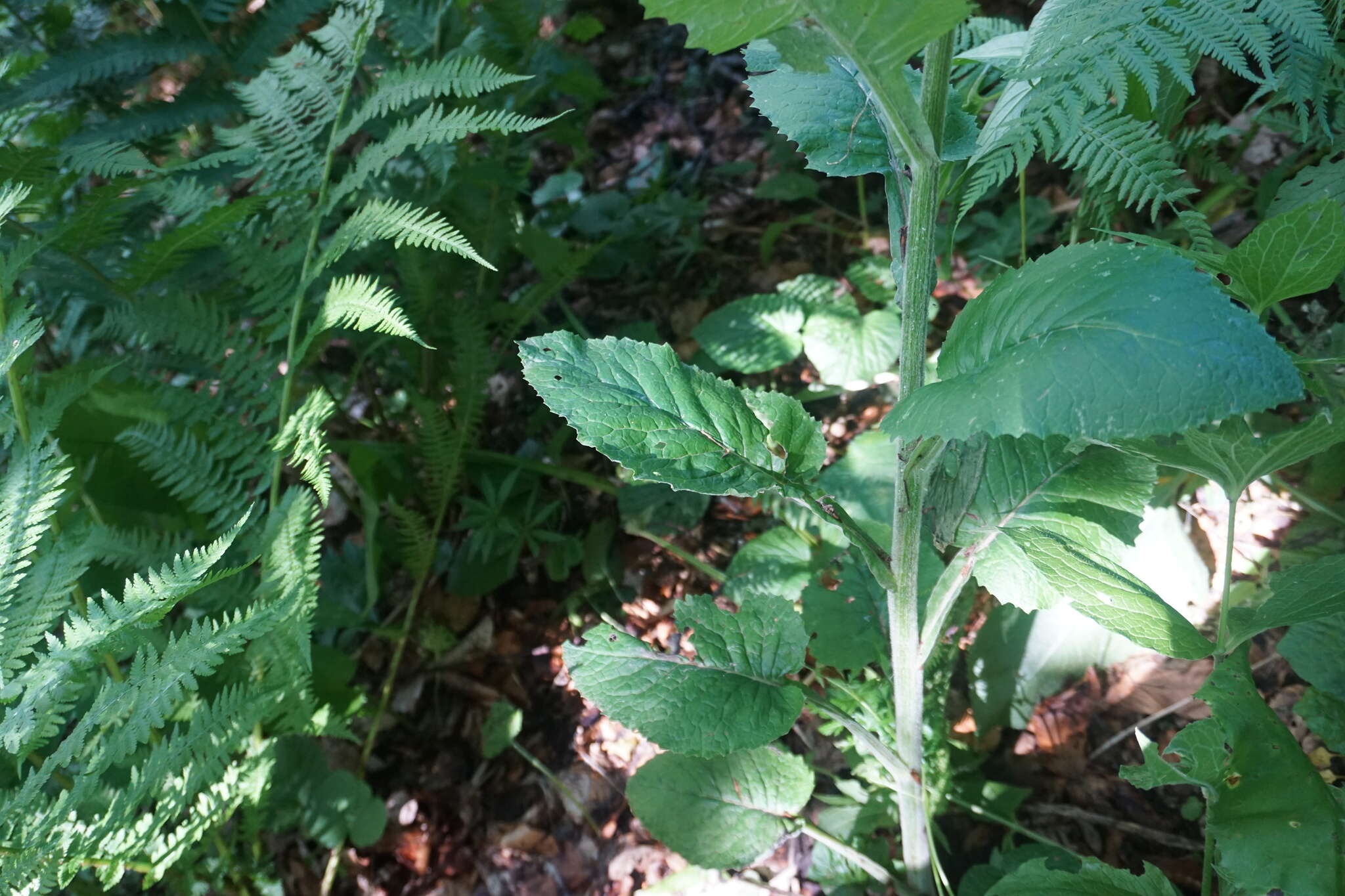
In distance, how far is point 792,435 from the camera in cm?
99

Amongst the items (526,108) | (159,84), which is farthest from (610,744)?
(159,84)

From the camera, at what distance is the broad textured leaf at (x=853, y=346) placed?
6.27 ft

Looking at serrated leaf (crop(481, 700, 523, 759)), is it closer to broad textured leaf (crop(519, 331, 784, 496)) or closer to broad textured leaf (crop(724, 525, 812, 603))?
broad textured leaf (crop(724, 525, 812, 603))

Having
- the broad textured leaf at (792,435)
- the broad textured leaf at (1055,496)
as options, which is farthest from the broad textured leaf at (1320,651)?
the broad textured leaf at (792,435)

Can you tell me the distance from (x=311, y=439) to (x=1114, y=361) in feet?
4.00

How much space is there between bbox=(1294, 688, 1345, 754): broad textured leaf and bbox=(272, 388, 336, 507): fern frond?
1.44 m

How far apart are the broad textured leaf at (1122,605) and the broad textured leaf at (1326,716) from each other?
28cm

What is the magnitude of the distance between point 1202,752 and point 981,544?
33cm

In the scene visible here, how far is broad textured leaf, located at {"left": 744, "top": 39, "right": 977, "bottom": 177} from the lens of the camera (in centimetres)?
88

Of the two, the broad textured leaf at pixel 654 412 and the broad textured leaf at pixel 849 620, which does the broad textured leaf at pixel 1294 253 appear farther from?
the broad textured leaf at pixel 849 620

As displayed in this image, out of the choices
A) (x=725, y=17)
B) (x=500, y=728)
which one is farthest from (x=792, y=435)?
(x=500, y=728)

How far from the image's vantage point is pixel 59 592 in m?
1.20

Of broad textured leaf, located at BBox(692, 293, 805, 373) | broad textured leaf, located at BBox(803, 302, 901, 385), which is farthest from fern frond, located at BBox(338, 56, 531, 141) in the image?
broad textured leaf, located at BBox(803, 302, 901, 385)

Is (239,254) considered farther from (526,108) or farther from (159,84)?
(159,84)
